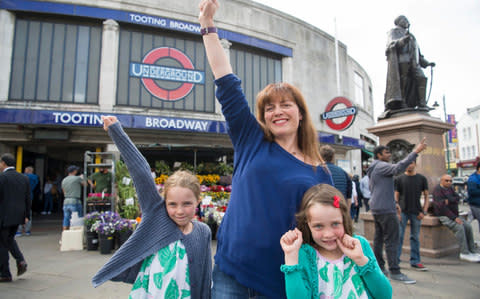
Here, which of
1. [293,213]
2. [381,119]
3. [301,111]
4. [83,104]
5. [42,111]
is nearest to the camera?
[293,213]

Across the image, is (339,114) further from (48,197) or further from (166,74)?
(48,197)

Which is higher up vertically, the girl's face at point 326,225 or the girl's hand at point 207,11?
the girl's hand at point 207,11

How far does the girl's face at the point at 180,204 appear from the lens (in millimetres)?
2045

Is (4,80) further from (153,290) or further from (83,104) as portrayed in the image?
(153,290)

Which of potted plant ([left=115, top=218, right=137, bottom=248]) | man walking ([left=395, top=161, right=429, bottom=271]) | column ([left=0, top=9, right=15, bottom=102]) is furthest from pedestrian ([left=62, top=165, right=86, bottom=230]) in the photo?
man walking ([left=395, top=161, right=429, bottom=271])

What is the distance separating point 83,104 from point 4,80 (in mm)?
3019

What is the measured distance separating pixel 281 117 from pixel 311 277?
0.82m

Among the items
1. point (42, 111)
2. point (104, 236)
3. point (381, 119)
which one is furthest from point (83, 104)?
point (381, 119)

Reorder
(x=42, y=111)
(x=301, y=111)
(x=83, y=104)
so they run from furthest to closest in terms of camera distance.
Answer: (x=83, y=104)
(x=42, y=111)
(x=301, y=111)

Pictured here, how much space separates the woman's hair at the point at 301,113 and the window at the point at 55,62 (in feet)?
42.8

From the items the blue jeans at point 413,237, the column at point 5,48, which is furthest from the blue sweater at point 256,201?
the column at point 5,48

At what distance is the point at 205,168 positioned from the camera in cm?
984

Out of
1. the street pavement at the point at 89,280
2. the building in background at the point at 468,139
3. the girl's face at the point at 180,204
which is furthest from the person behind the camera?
the building in background at the point at 468,139

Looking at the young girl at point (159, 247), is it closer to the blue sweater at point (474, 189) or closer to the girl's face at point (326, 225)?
the girl's face at point (326, 225)
